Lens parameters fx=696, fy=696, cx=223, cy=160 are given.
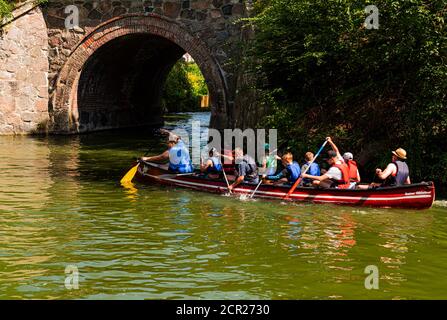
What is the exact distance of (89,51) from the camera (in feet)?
86.4

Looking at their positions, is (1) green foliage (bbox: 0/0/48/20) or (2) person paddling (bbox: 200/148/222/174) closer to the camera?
(2) person paddling (bbox: 200/148/222/174)

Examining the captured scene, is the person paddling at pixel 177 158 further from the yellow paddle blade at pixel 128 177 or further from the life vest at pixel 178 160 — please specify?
the yellow paddle blade at pixel 128 177

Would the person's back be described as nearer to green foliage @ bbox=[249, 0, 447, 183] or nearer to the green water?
the green water

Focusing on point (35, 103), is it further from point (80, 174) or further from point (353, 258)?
point (353, 258)

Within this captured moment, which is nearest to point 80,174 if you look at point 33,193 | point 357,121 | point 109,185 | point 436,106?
point 109,185

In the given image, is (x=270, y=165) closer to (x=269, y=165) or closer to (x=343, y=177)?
(x=269, y=165)

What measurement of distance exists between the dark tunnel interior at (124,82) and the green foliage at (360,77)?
9.70 metres

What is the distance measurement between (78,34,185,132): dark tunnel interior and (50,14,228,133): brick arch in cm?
49

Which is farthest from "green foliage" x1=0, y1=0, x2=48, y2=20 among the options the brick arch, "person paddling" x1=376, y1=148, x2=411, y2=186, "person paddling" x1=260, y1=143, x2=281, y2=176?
"person paddling" x1=376, y1=148, x2=411, y2=186

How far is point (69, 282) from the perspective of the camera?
8.64 metres

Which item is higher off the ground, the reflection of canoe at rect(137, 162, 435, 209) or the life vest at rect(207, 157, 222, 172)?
the life vest at rect(207, 157, 222, 172)

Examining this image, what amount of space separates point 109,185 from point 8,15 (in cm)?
1214

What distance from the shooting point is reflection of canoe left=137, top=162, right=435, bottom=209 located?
1346 cm

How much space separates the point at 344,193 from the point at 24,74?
1649cm
